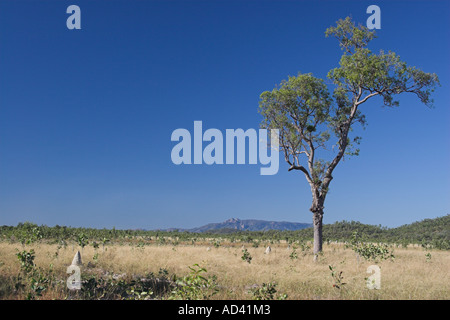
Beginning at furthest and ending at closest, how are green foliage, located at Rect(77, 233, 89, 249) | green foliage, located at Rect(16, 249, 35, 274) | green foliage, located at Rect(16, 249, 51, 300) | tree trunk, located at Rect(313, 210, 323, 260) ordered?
tree trunk, located at Rect(313, 210, 323, 260), green foliage, located at Rect(77, 233, 89, 249), green foliage, located at Rect(16, 249, 35, 274), green foliage, located at Rect(16, 249, 51, 300)

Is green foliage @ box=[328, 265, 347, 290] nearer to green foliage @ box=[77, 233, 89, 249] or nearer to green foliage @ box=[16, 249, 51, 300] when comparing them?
green foliage @ box=[16, 249, 51, 300]

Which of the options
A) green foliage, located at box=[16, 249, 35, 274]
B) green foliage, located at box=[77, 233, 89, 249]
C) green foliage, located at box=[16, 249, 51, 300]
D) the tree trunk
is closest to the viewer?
green foliage, located at box=[16, 249, 51, 300]

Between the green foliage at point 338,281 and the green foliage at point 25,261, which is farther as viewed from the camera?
the green foliage at point 25,261

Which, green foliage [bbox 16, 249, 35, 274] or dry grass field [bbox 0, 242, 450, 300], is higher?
green foliage [bbox 16, 249, 35, 274]

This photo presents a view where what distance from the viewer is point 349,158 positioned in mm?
25422

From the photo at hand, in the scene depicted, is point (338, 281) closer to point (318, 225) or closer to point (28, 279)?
point (28, 279)

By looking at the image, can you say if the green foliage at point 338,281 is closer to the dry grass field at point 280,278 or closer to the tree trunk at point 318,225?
the dry grass field at point 280,278

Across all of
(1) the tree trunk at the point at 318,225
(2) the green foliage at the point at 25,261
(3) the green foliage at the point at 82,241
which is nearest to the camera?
(2) the green foliage at the point at 25,261

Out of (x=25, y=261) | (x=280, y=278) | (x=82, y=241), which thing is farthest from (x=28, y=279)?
(x=82, y=241)

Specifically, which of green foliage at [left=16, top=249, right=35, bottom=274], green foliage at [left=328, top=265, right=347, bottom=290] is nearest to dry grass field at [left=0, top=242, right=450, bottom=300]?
green foliage at [left=328, top=265, right=347, bottom=290]

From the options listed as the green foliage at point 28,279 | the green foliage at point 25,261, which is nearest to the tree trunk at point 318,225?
the green foliage at point 28,279
